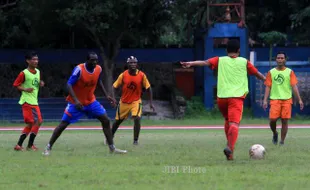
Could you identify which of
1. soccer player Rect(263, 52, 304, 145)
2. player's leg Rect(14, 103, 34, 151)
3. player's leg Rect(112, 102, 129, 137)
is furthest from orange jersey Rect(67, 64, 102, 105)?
soccer player Rect(263, 52, 304, 145)

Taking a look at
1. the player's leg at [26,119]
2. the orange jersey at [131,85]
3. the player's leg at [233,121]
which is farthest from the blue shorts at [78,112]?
the orange jersey at [131,85]

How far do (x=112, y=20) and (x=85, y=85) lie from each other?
1924 cm

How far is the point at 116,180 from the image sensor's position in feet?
34.4

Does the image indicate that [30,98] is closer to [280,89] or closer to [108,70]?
[280,89]

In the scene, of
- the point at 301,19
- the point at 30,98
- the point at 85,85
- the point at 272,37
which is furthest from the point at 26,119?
the point at 272,37

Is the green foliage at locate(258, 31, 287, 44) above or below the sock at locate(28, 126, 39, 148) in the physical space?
above

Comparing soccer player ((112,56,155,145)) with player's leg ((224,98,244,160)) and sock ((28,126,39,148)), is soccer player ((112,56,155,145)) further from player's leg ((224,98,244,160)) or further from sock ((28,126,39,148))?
player's leg ((224,98,244,160))

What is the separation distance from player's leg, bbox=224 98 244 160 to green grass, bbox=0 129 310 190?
24cm

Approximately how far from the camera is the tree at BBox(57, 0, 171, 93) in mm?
32219

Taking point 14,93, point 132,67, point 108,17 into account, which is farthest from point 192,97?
point 132,67

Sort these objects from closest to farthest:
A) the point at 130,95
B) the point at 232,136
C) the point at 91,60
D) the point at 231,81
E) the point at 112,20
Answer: the point at 232,136 → the point at 231,81 → the point at 91,60 → the point at 130,95 → the point at 112,20

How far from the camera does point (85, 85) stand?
14.7 metres

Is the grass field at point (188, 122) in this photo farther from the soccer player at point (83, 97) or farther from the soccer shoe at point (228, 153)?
the soccer shoe at point (228, 153)

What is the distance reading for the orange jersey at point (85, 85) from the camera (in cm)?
1459
